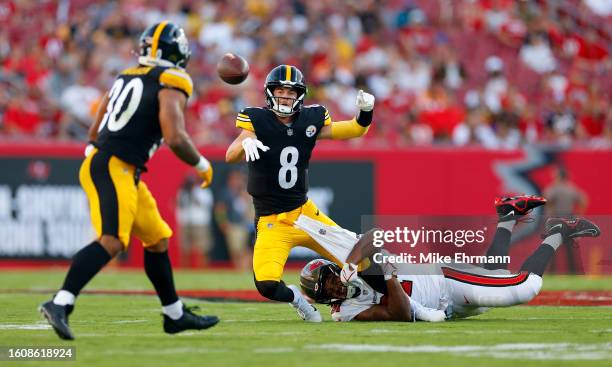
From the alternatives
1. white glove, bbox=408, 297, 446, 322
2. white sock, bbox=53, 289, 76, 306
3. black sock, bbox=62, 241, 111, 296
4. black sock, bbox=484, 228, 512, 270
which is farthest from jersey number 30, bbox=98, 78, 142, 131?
black sock, bbox=484, 228, 512, 270

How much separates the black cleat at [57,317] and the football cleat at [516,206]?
3.22 meters

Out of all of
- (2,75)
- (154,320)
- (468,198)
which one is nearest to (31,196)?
(2,75)

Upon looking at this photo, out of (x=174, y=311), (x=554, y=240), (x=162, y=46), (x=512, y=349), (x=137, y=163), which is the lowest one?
(x=512, y=349)

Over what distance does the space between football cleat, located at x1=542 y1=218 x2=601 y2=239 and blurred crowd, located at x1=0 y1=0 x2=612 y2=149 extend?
6719mm

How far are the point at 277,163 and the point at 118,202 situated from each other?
5.88 feet

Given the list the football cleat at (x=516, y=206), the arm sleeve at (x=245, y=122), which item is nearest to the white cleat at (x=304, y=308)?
the arm sleeve at (x=245, y=122)

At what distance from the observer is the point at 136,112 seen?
6.04 metres

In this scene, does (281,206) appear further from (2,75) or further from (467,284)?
(2,75)

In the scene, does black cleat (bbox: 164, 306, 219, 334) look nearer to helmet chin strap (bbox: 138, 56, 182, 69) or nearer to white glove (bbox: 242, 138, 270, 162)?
white glove (bbox: 242, 138, 270, 162)

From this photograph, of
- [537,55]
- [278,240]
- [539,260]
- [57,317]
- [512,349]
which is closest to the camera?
[512,349]

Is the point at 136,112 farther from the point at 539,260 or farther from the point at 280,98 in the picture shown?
the point at 539,260

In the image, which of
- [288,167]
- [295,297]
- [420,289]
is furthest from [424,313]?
[288,167]

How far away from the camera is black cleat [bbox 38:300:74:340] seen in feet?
18.6

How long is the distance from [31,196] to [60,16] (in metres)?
3.61
